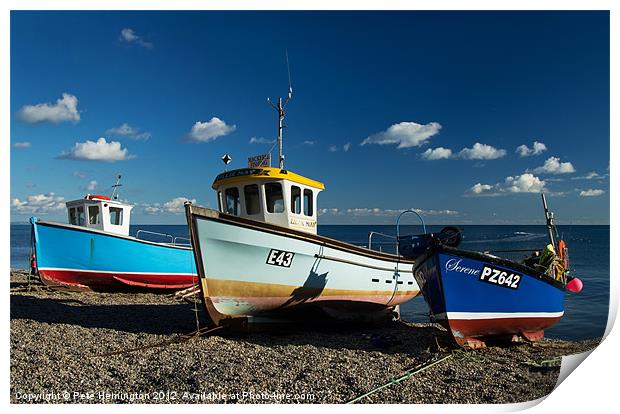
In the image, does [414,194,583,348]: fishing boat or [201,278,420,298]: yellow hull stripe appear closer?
[414,194,583,348]: fishing boat

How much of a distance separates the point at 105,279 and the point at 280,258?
737 cm

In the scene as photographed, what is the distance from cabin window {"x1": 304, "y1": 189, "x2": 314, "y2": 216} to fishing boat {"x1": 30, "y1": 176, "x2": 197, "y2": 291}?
5880 mm

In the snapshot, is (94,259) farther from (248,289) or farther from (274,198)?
(248,289)

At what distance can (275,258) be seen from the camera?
25.0 feet

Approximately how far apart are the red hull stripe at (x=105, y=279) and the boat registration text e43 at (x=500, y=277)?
9.96m

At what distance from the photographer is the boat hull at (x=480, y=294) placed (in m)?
6.82

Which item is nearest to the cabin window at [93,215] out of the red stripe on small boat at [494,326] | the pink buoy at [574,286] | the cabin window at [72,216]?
the cabin window at [72,216]

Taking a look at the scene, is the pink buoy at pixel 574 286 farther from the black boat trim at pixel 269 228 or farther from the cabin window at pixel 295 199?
the cabin window at pixel 295 199

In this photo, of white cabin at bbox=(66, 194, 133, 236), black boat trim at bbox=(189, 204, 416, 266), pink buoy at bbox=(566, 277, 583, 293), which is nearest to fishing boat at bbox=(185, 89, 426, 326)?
black boat trim at bbox=(189, 204, 416, 266)

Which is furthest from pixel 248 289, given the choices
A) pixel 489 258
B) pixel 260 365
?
pixel 489 258

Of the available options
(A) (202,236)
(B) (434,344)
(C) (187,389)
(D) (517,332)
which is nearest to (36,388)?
(C) (187,389)

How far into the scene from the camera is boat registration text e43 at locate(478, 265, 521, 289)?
22.5ft

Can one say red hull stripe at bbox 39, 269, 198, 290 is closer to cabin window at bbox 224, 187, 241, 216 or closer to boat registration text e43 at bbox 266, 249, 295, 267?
cabin window at bbox 224, 187, 241, 216

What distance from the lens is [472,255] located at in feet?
22.3
